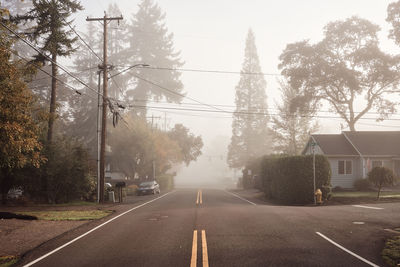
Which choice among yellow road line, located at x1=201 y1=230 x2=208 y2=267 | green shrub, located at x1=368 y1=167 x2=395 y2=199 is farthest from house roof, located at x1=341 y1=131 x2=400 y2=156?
yellow road line, located at x1=201 y1=230 x2=208 y2=267

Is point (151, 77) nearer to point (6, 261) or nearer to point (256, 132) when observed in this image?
point (256, 132)

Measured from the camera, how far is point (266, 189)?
33.7m

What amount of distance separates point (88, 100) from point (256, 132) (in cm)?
3349

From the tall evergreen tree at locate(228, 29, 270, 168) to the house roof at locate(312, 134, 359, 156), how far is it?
30070mm

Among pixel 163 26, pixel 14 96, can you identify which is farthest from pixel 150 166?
pixel 14 96

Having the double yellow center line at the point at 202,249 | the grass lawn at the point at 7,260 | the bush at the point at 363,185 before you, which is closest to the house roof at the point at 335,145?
the bush at the point at 363,185

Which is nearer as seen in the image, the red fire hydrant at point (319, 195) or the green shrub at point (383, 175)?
the red fire hydrant at point (319, 195)

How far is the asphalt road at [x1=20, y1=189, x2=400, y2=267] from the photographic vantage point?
8211mm

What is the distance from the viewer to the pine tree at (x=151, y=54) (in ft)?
231

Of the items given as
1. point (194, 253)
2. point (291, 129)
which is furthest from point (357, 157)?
point (194, 253)

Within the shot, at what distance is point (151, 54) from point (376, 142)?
48256 mm

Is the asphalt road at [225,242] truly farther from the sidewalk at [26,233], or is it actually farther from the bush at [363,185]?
the bush at [363,185]

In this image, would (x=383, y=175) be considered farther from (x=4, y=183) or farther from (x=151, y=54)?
(x=151, y=54)

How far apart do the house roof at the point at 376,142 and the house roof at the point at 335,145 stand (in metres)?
0.62
